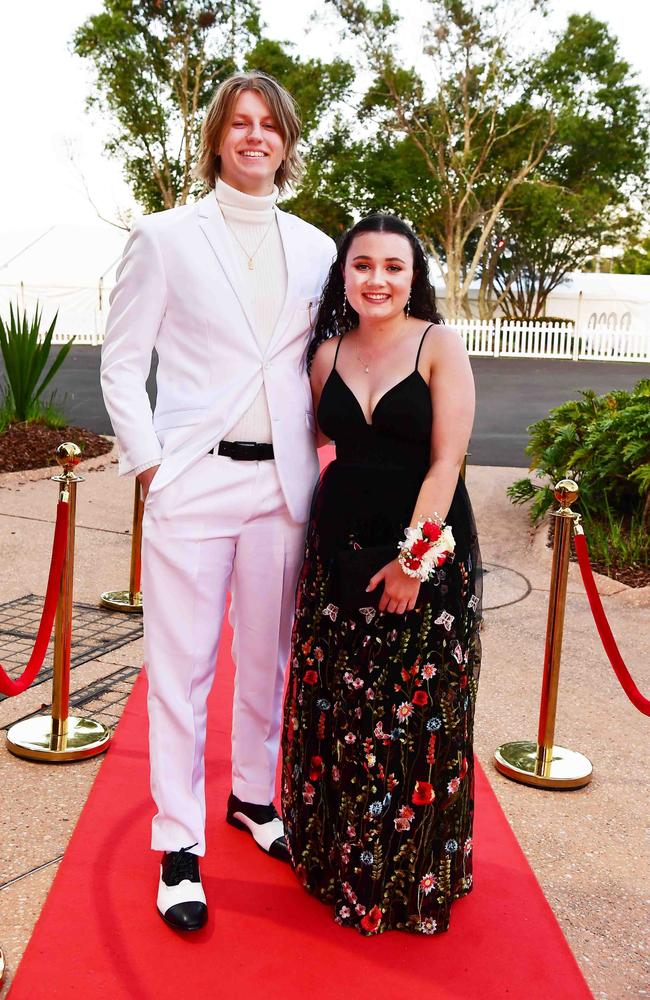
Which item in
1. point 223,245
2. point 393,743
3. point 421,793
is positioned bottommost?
point 421,793


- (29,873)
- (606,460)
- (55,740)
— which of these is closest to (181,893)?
(29,873)

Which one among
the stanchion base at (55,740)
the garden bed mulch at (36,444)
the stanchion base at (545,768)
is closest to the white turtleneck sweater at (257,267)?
the stanchion base at (55,740)

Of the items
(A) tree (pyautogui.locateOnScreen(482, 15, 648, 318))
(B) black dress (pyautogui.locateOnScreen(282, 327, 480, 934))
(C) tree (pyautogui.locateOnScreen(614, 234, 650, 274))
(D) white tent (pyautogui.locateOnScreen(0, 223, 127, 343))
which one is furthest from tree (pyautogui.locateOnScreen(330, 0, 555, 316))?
(B) black dress (pyautogui.locateOnScreen(282, 327, 480, 934))

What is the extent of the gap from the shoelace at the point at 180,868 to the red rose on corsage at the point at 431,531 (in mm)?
1106

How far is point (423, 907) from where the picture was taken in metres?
2.68

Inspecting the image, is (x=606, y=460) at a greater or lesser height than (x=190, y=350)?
lesser

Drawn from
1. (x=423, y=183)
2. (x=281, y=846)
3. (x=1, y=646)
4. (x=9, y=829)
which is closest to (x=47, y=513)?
(x=1, y=646)

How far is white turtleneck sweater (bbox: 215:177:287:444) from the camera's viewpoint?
2.74 meters

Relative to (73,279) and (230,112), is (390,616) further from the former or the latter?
(73,279)

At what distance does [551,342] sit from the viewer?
27.5m

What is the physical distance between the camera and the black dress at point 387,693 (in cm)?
261

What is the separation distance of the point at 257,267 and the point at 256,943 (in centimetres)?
184

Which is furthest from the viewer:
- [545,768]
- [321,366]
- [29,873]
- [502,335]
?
[502,335]

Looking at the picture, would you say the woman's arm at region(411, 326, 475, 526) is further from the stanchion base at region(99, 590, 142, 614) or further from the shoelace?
the stanchion base at region(99, 590, 142, 614)
